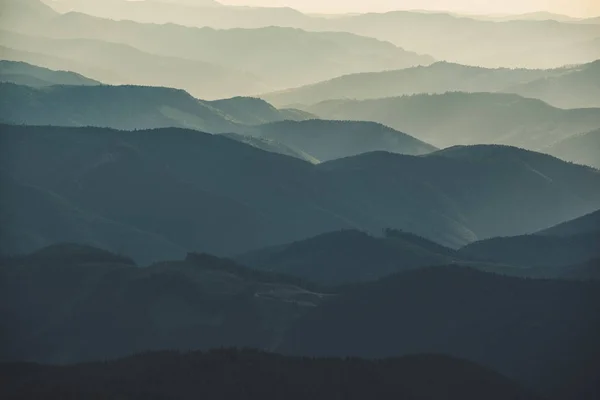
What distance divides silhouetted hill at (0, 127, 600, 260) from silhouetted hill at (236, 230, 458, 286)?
1726cm

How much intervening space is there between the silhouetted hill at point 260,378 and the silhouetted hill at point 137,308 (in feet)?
60.7

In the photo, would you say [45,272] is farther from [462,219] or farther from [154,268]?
[462,219]

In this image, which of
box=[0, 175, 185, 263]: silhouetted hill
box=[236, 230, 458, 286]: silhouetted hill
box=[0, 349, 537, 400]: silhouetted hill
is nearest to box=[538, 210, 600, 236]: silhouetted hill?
box=[236, 230, 458, 286]: silhouetted hill

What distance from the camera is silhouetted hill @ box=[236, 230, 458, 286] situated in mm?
109750

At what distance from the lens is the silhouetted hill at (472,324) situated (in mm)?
75812

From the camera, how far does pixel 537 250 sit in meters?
124

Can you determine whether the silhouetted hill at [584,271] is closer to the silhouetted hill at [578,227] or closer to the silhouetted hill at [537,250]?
the silhouetted hill at [537,250]

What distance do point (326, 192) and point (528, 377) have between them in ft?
284

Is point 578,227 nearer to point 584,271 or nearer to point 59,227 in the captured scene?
point 584,271

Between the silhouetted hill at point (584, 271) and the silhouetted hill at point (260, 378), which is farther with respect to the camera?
the silhouetted hill at point (584, 271)

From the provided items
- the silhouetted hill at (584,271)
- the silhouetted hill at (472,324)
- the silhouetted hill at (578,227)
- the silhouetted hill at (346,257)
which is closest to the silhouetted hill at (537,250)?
the silhouetted hill at (346,257)

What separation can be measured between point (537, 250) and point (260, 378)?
69057 mm

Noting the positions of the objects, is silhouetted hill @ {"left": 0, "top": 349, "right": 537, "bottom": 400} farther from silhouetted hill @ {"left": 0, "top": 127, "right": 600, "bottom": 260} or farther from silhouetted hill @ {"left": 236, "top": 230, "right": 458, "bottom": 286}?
silhouetted hill @ {"left": 0, "top": 127, "right": 600, "bottom": 260}

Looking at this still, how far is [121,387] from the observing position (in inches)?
2181
